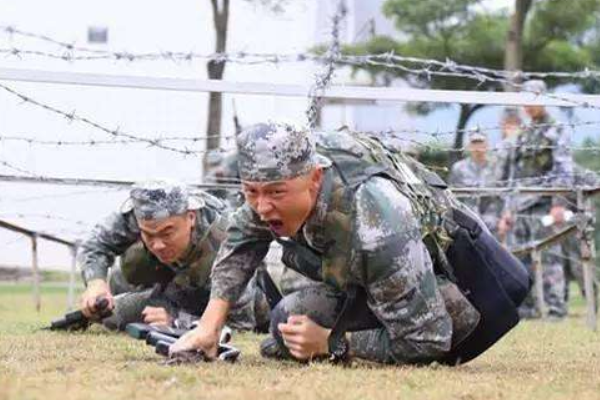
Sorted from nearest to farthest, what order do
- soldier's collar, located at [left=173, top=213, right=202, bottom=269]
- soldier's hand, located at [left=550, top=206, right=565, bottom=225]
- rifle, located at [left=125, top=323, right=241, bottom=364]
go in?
rifle, located at [left=125, top=323, right=241, bottom=364] < soldier's collar, located at [left=173, top=213, right=202, bottom=269] < soldier's hand, located at [left=550, top=206, right=565, bottom=225]

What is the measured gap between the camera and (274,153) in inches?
189

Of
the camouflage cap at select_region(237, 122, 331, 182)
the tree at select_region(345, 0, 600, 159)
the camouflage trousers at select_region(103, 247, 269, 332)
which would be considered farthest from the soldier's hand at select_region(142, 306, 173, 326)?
the tree at select_region(345, 0, 600, 159)

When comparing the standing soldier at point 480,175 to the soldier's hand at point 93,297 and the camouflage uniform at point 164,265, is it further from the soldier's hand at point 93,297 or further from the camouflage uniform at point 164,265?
the soldier's hand at point 93,297

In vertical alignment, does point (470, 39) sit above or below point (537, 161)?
above

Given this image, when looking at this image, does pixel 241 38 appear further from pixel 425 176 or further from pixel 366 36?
pixel 425 176

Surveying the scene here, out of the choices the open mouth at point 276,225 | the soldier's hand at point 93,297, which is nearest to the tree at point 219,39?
the soldier's hand at point 93,297

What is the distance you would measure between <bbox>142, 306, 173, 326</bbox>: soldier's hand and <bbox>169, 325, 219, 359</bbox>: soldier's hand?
1789 millimetres

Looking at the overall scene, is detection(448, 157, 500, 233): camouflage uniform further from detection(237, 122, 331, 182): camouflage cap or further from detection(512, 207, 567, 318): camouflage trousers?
detection(237, 122, 331, 182): camouflage cap

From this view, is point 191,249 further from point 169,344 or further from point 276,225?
point 276,225

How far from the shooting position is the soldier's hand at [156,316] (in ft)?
23.2

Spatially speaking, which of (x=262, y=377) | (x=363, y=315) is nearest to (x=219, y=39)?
(x=363, y=315)

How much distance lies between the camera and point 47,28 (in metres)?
21.1

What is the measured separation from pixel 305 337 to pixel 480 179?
657 cm

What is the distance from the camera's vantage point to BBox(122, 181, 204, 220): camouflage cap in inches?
253
